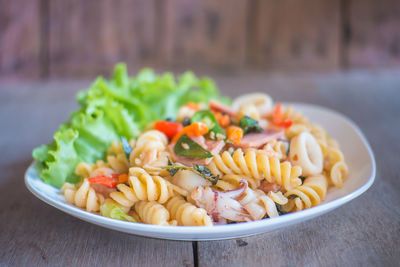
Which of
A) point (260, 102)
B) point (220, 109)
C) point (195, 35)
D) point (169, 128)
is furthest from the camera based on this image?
point (195, 35)

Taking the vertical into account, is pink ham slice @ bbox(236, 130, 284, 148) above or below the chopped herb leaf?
above

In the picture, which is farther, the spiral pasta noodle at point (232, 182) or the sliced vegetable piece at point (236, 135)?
the sliced vegetable piece at point (236, 135)

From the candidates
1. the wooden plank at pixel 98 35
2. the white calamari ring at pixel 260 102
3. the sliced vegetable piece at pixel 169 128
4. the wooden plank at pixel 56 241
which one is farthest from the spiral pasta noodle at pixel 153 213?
the wooden plank at pixel 98 35

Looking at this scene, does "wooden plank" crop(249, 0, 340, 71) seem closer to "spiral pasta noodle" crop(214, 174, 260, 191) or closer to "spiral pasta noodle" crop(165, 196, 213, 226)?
"spiral pasta noodle" crop(214, 174, 260, 191)

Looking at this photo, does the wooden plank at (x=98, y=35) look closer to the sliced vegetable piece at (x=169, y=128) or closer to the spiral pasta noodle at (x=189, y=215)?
the sliced vegetable piece at (x=169, y=128)

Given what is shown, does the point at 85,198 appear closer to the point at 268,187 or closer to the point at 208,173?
the point at 208,173

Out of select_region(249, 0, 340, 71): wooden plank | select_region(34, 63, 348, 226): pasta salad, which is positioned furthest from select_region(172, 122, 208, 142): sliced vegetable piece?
select_region(249, 0, 340, 71): wooden plank

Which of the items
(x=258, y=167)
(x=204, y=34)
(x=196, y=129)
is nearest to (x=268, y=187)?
(x=258, y=167)
